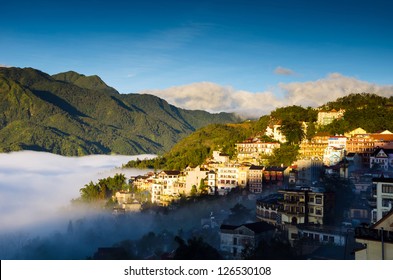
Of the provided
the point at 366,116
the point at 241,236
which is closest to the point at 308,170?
the point at 366,116

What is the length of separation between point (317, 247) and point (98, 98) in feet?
246

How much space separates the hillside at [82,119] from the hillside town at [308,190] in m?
36.1

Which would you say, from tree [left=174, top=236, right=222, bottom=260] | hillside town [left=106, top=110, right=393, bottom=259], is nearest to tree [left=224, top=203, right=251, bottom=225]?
hillside town [left=106, top=110, right=393, bottom=259]

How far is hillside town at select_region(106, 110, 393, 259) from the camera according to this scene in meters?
6.83

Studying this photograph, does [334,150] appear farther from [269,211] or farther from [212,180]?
[269,211]

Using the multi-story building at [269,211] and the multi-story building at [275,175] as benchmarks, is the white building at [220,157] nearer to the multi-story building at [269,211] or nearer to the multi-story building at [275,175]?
the multi-story building at [275,175]

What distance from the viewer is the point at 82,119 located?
70500 millimetres

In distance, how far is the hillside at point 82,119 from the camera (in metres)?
58.1

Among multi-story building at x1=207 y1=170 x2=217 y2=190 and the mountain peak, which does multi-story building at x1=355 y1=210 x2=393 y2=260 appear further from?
the mountain peak

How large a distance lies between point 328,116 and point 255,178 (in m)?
4.98

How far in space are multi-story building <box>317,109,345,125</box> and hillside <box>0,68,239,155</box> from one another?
34933 millimetres

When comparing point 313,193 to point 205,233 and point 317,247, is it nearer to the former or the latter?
point 317,247
